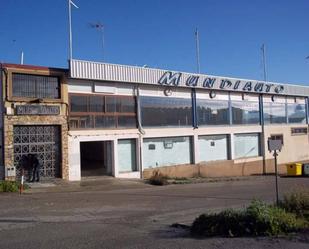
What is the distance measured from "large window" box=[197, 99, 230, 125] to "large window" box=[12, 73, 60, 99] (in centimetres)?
1288

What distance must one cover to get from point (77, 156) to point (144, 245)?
17602 mm

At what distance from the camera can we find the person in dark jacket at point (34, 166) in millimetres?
24859

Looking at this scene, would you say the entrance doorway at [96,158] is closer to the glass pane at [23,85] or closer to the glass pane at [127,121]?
the glass pane at [127,121]

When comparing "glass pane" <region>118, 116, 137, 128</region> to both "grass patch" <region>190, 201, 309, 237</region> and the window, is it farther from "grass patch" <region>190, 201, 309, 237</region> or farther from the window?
the window

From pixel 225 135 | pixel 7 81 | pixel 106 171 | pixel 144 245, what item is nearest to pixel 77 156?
pixel 106 171

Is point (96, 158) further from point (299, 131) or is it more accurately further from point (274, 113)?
point (299, 131)

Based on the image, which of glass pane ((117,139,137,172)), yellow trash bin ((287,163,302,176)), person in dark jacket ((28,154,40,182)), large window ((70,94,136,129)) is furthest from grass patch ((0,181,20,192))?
yellow trash bin ((287,163,302,176))

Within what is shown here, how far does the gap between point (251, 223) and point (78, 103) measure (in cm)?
1855

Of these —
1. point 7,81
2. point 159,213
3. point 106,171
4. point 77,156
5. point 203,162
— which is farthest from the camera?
point 203,162

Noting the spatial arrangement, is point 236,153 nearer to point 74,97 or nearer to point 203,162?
point 203,162

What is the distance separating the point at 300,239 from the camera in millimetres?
9664

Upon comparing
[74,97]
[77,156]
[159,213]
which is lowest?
[159,213]

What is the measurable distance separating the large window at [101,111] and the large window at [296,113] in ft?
70.8

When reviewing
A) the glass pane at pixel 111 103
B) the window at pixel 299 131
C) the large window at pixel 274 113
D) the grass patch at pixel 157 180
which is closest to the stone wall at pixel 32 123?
the glass pane at pixel 111 103
